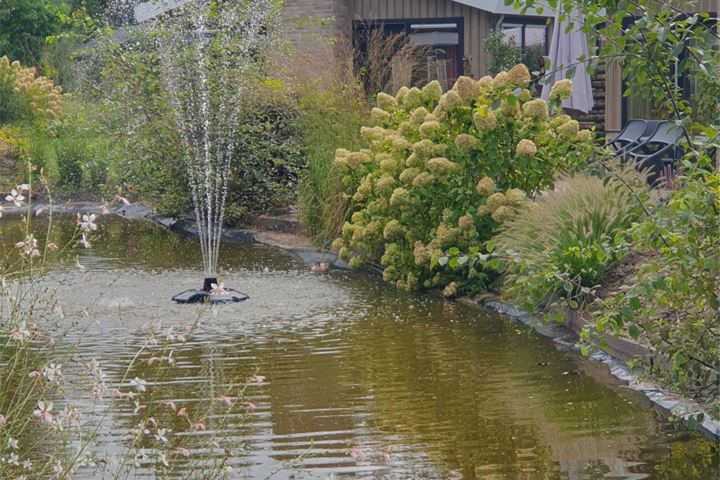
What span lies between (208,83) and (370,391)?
8.58 metres

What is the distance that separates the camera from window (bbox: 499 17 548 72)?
2478cm

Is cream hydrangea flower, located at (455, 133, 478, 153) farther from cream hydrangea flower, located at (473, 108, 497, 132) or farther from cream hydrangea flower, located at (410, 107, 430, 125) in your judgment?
cream hydrangea flower, located at (410, 107, 430, 125)

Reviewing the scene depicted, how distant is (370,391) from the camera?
24.3 feet

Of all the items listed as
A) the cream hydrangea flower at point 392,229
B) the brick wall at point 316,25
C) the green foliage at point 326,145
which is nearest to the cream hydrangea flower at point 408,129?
the cream hydrangea flower at point 392,229

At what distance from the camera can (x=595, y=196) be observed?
9.63 meters

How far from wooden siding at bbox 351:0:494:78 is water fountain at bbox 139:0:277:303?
8.46m

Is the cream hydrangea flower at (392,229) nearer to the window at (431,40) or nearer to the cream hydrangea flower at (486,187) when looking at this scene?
the cream hydrangea flower at (486,187)

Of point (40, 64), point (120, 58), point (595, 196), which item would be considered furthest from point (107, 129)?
point (40, 64)

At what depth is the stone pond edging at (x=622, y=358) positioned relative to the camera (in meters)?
6.23

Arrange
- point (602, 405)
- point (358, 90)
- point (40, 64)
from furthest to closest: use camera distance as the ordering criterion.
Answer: point (40, 64) → point (358, 90) → point (602, 405)

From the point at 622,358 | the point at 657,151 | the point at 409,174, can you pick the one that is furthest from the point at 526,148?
the point at 657,151

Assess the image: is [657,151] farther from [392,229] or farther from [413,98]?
[392,229]

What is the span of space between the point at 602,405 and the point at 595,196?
2.99 meters

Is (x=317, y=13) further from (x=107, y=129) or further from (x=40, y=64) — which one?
(x=40, y=64)
